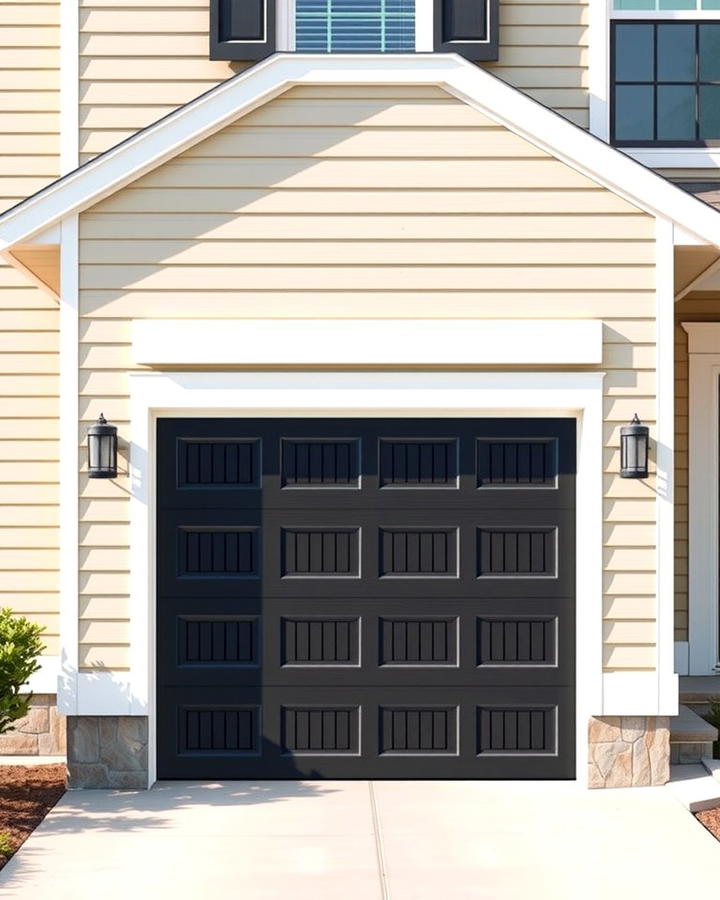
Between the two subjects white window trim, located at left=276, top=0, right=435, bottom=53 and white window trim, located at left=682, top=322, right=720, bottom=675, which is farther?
white window trim, located at left=682, top=322, right=720, bottom=675

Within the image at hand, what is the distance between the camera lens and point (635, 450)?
22.7 ft

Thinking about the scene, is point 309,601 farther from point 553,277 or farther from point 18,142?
point 18,142

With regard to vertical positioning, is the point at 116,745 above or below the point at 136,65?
below

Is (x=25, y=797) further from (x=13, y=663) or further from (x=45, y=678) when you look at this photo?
(x=45, y=678)

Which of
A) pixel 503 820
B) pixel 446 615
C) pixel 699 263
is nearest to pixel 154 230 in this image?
pixel 446 615

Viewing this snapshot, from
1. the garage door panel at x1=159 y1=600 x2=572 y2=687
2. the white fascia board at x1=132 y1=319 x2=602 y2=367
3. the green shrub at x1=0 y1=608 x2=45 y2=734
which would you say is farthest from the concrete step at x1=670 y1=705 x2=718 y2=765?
the green shrub at x1=0 y1=608 x2=45 y2=734

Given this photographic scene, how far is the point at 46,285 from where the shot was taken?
7.93m

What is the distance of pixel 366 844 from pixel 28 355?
14.1ft

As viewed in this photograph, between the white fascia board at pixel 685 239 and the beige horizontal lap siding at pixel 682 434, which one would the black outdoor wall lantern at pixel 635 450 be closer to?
the white fascia board at pixel 685 239

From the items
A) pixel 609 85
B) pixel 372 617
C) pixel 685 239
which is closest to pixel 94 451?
pixel 372 617

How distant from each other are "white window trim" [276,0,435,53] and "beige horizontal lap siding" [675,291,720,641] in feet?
8.96

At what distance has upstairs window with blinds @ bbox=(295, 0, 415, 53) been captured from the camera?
848 cm

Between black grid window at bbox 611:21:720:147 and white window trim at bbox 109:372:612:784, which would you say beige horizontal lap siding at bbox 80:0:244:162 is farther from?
black grid window at bbox 611:21:720:147

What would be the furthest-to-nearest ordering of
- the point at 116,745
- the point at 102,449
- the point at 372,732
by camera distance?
the point at 372,732, the point at 116,745, the point at 102,449
